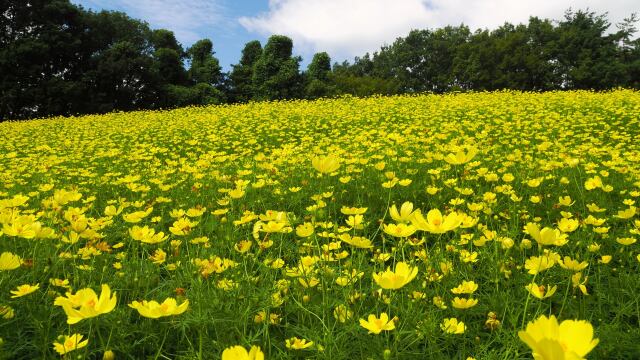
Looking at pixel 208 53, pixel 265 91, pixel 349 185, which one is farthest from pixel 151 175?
pixel 208 53

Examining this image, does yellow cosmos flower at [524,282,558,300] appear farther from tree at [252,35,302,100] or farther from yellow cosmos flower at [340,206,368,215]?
tree at [252,35,302,100]

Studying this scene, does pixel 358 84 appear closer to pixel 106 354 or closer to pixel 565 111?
pixel 565 111

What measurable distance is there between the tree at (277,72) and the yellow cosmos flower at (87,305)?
21.9m

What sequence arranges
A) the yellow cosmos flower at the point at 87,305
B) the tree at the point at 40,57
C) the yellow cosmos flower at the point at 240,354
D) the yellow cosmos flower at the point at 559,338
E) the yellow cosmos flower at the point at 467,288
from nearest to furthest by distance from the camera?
the yellow cosmos flower at the point at 559,338 → the yellow cosmos flower at the point at 240,354 → the yellow cosmos flower at the point at 87,305 → the yellow cosmos flower at the point at 467,288 → the tree at the point at 40,57

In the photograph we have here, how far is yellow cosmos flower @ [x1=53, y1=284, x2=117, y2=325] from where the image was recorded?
0.93m

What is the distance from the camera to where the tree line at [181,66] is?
67.8 ft

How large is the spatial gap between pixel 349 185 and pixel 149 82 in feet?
70.3

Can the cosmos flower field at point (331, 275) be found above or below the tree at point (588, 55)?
below

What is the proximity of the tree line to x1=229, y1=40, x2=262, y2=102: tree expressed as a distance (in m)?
0.07

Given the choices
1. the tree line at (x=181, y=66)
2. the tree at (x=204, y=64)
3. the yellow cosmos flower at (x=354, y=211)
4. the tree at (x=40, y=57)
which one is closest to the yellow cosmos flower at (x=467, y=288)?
the yellow cosmos flower at (x=354, y=211)

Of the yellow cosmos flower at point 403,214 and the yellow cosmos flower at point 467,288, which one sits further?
the yellow cosmos flower at point 467,288

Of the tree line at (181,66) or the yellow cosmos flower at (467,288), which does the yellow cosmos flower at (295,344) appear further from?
the tree line at (181,66)

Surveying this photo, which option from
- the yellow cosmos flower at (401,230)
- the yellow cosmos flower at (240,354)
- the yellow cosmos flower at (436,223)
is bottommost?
the yellow cosmos flower at (240,354)

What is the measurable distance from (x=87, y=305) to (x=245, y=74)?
86.5 feet
